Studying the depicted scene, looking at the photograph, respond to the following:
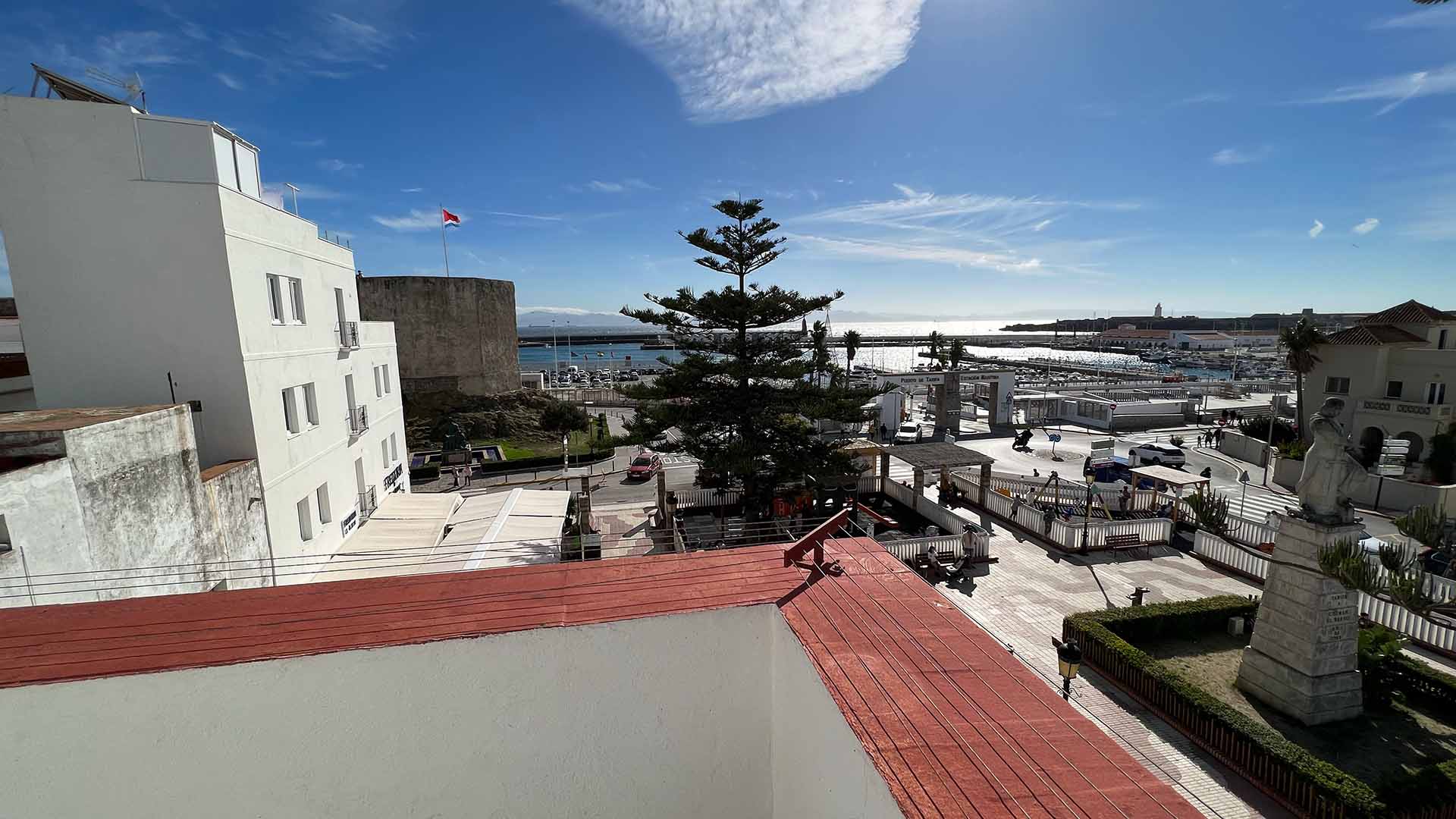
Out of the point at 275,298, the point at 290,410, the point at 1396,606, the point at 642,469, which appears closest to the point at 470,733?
the point at 290,410

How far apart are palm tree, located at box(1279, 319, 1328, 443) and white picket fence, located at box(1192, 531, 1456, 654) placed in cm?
1820

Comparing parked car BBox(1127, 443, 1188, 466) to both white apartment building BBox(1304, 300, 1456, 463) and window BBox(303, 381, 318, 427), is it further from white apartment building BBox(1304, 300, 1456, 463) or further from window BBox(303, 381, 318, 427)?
window BBox(303, 381, 318, 427)

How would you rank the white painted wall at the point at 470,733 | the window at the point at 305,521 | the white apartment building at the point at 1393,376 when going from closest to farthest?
the white painted wall at the point at 470,733, the window at the point at 305,521, the white apartment building at the point at 1393,376

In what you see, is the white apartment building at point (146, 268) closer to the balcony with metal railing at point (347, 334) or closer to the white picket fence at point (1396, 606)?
the balcony with metal railing at point (347, 334)

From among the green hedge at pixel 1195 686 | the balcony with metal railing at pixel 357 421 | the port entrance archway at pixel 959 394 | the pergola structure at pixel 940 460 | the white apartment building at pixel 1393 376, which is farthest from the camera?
the port entrance archway at pixel 959 394

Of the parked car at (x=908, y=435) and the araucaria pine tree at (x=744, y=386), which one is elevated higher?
the araucaria pine tree at (x=744, y=386)

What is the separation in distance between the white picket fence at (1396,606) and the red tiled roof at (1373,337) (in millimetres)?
20675

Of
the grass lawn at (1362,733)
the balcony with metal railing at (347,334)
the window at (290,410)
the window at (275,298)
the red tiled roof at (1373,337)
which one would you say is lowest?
the grass lawn at (1362,733)

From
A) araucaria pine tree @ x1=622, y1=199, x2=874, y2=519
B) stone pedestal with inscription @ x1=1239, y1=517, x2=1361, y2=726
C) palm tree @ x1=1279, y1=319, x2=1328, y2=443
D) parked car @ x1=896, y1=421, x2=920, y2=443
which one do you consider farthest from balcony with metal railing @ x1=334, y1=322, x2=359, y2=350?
palm tree @ x1=1279, y1=319, x2=1328, y2=443

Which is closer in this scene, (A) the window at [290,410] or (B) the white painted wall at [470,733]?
(B) the white painted wall at [470,733]

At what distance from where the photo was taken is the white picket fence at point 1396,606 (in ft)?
33.7

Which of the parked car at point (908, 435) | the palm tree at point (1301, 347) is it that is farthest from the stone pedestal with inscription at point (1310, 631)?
the palm tree at point (1301, 347)

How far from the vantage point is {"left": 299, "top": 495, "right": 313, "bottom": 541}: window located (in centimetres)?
1091

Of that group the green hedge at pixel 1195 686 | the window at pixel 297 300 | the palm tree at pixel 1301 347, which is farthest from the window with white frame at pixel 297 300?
the palm tree at pixel 1301 347
